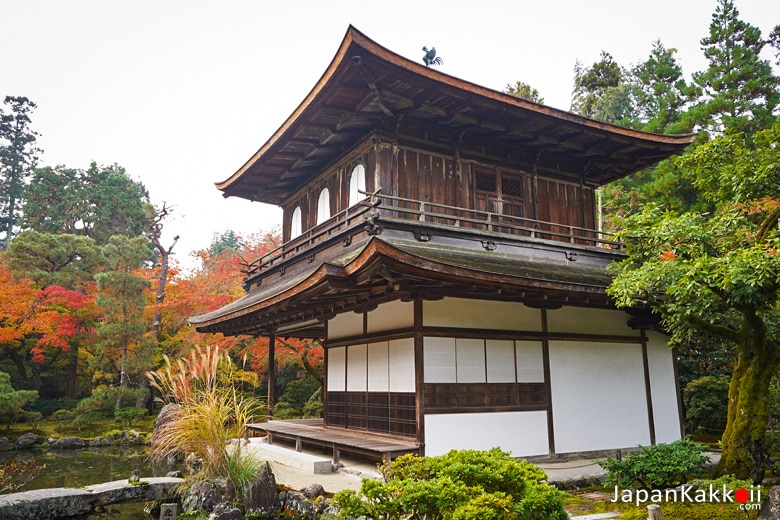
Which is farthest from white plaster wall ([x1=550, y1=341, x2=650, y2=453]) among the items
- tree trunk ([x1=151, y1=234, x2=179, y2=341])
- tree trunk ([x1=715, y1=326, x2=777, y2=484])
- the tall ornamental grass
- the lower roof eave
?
tree trunk ([x1=151, y1=234, x2=179, y2=341])

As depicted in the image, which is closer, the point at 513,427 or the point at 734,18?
the point at 513,427

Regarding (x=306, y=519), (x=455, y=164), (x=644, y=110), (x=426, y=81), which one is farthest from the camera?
(x=644, y=110)

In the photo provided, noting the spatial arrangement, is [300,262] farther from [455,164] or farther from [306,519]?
[306,519]

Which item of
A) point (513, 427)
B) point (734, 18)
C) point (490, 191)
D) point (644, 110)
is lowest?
point (513, 427)

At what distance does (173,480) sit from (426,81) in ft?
25.6

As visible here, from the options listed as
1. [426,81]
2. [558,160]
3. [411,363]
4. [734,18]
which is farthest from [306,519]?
[734,18]

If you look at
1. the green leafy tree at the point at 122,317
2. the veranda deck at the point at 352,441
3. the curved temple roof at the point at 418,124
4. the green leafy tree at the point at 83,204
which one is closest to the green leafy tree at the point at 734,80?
the curved temple roof at the point at 418,124

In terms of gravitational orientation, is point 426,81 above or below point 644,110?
below

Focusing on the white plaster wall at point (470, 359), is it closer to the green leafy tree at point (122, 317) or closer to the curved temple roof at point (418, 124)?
the curved temple roof at point (418, 124)

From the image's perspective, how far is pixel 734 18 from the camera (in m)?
20.3

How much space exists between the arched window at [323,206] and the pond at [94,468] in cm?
627

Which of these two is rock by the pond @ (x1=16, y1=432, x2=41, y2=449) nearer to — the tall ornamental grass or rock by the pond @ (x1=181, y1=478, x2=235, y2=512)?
the tall ornamental grass

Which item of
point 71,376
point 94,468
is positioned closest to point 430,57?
point 94,468

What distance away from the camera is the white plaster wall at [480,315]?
898cm
